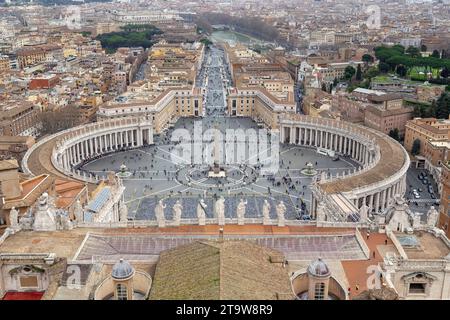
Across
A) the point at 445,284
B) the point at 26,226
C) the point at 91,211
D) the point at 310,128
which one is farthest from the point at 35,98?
the point at 445,284

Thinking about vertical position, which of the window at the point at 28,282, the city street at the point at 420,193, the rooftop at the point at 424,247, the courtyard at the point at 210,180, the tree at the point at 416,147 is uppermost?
the rooftop at the point at 424,247

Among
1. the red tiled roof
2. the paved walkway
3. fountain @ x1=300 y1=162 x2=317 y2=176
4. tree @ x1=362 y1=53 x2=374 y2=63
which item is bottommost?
fountain @ x1=300 y1=162 x2=317 y2=176

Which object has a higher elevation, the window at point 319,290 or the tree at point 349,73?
the window at point 319,290

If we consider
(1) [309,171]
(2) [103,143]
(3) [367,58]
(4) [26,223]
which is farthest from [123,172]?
(3) [367,58]

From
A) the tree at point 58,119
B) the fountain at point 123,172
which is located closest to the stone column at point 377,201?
the fountain at point 123,172

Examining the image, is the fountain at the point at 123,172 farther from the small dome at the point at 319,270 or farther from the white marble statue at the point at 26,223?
the small dome at the point at 319,270

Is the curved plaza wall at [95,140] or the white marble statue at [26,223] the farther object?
the curved plaza wall at [95,140]

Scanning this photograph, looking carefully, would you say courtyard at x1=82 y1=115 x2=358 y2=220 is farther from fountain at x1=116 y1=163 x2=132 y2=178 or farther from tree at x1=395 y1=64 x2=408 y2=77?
tree at x1=395 y1=64 x2=408 y2=77

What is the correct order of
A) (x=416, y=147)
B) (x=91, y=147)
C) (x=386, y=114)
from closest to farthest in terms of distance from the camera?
(x=416, y=147) < (x=91, y=147) < (x=386, y=114)

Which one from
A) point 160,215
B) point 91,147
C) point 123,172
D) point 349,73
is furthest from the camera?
point 349,73

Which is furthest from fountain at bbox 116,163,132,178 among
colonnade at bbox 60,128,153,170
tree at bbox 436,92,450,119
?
tree at bbox 436,92,450,119

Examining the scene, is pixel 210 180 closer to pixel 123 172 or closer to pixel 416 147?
pixel 123 172
